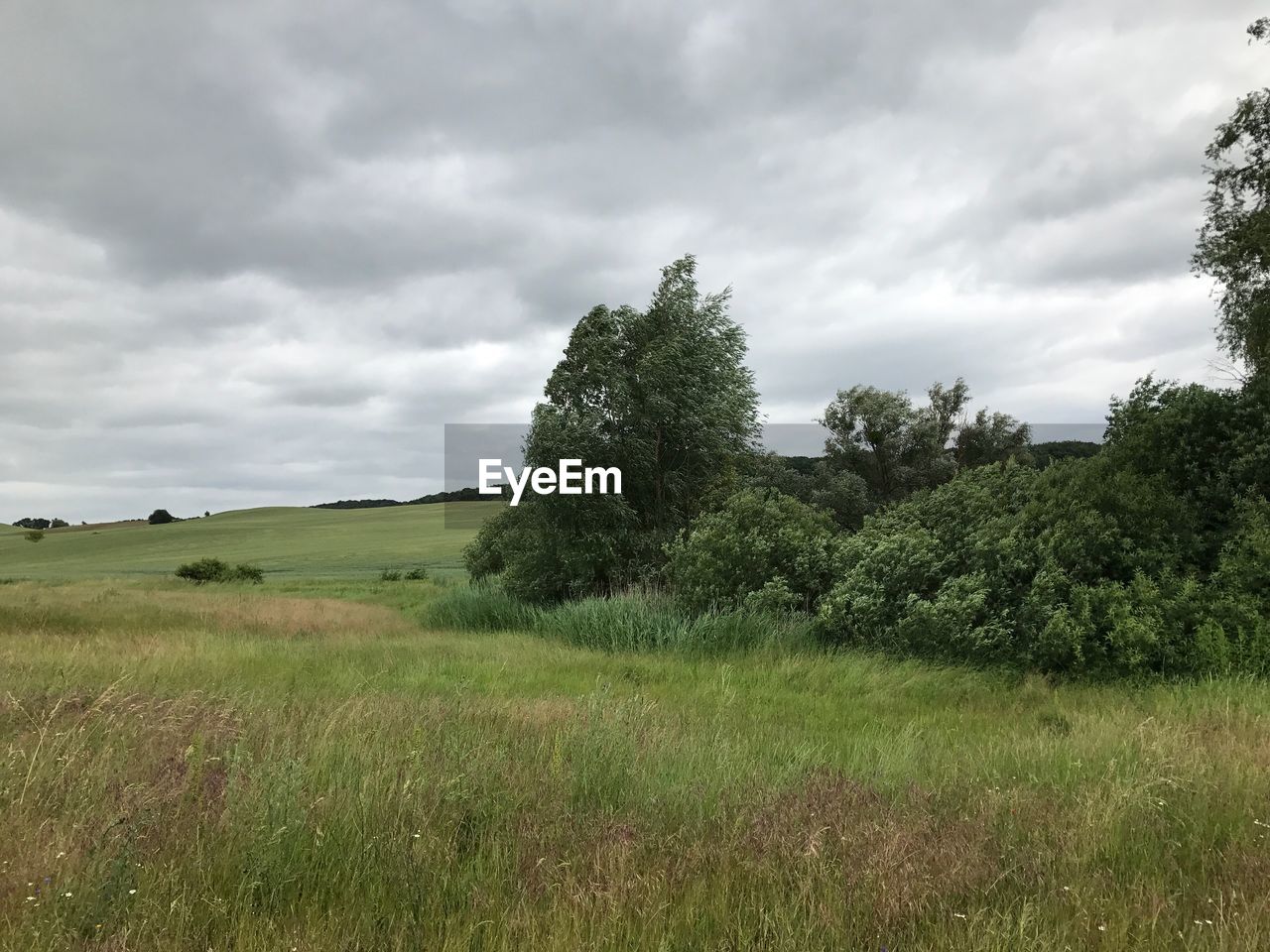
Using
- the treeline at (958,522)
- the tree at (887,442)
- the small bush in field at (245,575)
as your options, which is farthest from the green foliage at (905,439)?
the small bush in field at (245,575)

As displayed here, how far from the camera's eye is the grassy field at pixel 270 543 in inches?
2623

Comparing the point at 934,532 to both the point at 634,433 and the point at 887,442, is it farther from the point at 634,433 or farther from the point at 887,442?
the point at 887,442

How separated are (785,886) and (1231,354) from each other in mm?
25887

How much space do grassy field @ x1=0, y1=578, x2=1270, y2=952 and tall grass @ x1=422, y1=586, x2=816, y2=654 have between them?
20.4 ft

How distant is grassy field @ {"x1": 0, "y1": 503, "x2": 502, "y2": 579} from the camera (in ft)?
219

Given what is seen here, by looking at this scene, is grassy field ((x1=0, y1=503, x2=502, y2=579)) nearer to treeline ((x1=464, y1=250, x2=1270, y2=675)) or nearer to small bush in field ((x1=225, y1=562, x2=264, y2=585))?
small bush in field ((x1=225, y1=562, x2=264, y2=585))

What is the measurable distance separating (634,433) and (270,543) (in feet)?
254

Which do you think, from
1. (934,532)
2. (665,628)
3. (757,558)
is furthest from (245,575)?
(934,532)

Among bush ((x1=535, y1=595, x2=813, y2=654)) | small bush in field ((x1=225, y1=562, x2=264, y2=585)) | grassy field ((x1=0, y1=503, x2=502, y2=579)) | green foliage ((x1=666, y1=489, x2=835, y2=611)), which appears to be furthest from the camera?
grassy field ((x1=0, y1=503, x2=502, y2=579))

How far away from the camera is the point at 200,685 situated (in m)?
8.95

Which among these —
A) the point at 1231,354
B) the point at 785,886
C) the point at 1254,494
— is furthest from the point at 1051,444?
the point at 785,886

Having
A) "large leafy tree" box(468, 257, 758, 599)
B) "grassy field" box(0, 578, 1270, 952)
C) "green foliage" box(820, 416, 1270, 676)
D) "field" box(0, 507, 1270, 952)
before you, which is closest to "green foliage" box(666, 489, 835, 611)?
"green foliage" box(820, 416, 1270, 676)

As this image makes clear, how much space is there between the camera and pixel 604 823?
4430mm

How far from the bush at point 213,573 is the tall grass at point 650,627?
32.2 meters
